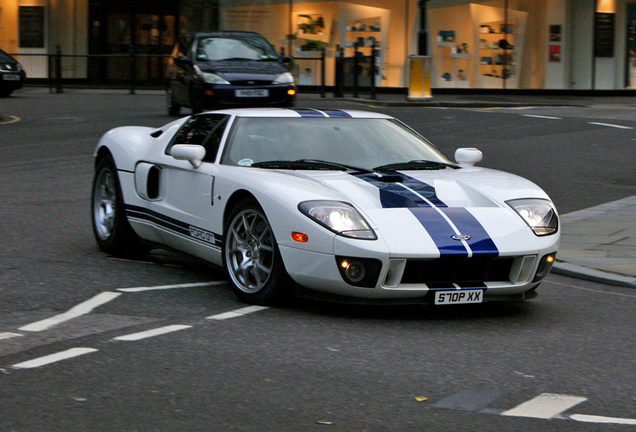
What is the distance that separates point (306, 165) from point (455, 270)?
1267 millimetres

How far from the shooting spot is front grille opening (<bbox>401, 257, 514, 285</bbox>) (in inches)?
215

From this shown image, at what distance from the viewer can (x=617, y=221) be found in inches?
367

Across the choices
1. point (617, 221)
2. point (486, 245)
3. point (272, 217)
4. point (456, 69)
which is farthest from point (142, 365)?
point (456, 69)

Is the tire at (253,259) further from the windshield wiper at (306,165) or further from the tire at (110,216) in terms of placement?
the tire at (110,216)

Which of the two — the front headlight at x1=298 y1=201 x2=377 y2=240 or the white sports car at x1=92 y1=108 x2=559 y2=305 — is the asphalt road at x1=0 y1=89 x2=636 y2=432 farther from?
the front headlight at x1=298 y1=201 x2=377 y2=240

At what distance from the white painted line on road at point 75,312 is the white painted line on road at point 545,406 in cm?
254

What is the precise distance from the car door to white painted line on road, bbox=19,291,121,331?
0.66m

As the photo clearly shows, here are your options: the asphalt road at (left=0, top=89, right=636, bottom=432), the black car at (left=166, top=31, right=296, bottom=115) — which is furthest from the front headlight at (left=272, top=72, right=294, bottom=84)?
the asphalt road at (left=0, top=89, right=636, bottom=432)

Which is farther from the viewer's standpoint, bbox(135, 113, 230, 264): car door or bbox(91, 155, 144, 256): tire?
bbox(91, 155, 144, 256): tire

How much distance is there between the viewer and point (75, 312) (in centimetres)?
571

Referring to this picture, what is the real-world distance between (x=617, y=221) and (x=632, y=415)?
5.64 metres

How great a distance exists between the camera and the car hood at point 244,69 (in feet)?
57.7

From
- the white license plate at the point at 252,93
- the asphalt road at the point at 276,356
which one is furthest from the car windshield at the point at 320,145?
the white license plate at the point at 252,93

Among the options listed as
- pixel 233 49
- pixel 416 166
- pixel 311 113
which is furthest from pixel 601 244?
pixel 233 49
